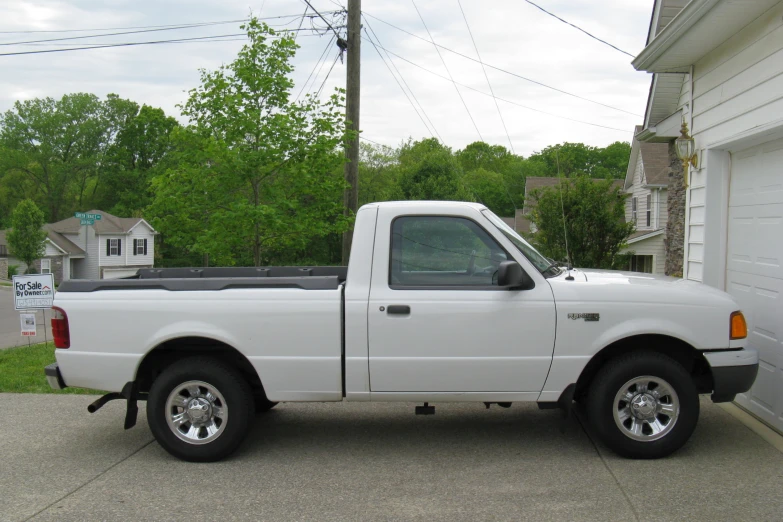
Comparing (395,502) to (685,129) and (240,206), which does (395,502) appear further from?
(240,206)

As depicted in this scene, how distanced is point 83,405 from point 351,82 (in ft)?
23.4

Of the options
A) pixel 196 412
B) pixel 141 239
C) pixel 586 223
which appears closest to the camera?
pixel 196 412

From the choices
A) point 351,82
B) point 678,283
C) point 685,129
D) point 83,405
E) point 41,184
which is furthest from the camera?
point 41,184

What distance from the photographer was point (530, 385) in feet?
17.5

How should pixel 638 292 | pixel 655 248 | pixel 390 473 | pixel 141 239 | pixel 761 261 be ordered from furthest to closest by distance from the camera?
1. pixel 141 239
2. pixel 655 248
3. pixel 761 261
4. pixel 638 292
5. pixel 390 473

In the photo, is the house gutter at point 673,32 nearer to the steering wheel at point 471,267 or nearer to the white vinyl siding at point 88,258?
the steering wheel at point 471,267

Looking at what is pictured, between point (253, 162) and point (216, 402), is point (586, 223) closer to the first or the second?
point (253, 162)

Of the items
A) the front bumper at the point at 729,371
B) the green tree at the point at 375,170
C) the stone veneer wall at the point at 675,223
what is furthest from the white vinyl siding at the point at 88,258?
the front bumper at the point at 729,371

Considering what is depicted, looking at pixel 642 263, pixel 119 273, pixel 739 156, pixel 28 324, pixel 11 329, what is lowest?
pixel 11 329

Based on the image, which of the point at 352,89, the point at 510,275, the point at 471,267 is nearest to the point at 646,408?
the point at 510,275

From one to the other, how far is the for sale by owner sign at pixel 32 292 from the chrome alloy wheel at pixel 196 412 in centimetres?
736

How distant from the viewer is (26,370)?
946cm

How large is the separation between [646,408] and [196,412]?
3.34 m

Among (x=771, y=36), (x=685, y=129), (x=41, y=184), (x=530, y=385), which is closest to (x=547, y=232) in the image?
(x=685, y=129)
